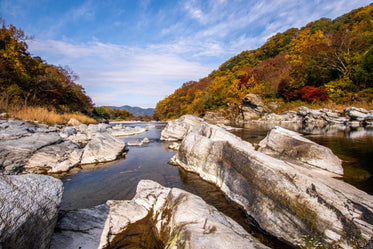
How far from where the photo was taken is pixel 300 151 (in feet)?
17.8

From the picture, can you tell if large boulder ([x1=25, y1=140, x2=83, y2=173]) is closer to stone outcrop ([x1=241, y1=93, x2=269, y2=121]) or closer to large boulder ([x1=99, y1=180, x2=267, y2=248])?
large boulder ([x1=99, y1=180, x2=267, y2=248])

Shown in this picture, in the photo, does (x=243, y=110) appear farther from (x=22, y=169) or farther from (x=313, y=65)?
(x=22, y=169)

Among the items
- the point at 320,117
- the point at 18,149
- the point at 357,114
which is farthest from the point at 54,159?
the point at 320,117

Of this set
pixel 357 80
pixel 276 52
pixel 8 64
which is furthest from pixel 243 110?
pixel 276 52

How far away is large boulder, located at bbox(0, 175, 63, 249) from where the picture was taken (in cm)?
162

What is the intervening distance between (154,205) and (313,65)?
1486 inches

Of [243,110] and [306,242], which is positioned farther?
[243,110]

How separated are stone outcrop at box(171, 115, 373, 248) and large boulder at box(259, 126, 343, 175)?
6.02ft

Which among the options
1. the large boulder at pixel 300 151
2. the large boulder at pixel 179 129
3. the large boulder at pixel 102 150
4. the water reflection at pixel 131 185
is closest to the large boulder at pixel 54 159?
the large boulder at pixel 102 150

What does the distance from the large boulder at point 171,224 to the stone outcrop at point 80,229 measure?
138 mm

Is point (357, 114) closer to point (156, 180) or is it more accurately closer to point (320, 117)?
point (320, 117)

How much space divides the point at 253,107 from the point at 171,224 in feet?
115

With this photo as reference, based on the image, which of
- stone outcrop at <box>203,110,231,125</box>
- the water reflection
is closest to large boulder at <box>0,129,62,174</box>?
the water reflection

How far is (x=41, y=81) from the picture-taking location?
2091 cm
